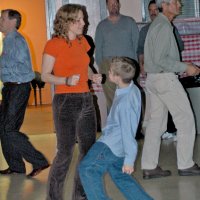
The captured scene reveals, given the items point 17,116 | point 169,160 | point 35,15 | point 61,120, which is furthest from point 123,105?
point 35,15

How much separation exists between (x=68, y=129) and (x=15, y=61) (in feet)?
5.38

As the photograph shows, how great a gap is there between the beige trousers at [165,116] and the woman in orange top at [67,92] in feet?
3.84

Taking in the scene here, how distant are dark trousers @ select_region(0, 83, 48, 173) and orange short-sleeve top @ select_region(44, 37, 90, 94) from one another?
1441 millimetres

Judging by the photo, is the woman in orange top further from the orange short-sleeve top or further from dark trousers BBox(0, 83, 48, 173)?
dark trousers BBox(0, 83, 48, 173)

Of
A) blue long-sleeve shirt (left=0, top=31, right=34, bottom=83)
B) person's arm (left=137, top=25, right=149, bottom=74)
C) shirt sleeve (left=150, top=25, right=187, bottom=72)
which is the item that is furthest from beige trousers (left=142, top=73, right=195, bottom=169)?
person's arm (left=137, top=25, right=149, bottom=74)

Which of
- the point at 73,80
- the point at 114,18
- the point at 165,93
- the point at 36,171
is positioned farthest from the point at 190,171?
the point at 114,18

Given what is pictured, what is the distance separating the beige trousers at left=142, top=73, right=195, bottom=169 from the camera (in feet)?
15.1

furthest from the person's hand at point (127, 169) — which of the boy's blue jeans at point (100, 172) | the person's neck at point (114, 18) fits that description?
the person's neck at point (114, 18)

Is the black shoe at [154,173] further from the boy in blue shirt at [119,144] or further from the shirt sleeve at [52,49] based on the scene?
the shirt sleeve at [52,49]

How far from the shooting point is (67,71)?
3521 millimetres

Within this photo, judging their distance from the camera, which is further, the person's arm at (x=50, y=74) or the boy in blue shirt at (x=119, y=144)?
the person's arm at (x=50, y=74)

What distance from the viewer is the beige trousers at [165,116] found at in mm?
4590

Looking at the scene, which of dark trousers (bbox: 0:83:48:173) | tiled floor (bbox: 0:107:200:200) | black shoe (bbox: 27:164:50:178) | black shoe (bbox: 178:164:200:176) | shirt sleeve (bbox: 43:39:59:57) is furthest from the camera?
black shoe (bbox: 27:164:50:178)

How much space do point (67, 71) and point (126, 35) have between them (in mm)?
3513
